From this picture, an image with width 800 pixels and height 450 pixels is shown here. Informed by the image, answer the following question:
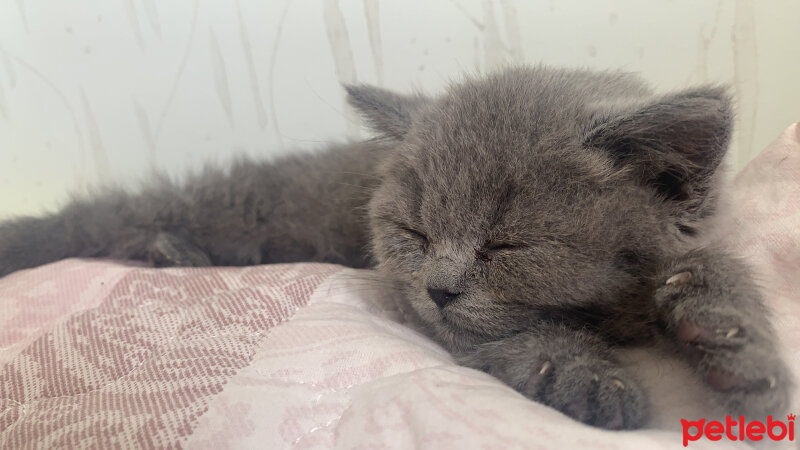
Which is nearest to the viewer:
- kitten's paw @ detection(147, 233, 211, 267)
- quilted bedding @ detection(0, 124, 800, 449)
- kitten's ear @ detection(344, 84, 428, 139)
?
quilted bedding @ detection(0, 124, 800, 449)

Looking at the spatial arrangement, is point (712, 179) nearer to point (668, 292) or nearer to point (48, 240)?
point (668, 292)

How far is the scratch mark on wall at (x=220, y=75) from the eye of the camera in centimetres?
165

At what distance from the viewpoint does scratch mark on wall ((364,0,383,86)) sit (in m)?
1.59

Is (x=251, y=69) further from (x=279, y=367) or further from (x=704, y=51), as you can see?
(x=704, y=51)

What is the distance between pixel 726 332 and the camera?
0.60 meters

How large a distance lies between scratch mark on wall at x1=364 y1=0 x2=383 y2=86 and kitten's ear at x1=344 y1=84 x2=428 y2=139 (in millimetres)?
580

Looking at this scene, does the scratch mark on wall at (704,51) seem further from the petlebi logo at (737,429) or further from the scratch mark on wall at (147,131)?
the scratch mark on wall at (147,131)

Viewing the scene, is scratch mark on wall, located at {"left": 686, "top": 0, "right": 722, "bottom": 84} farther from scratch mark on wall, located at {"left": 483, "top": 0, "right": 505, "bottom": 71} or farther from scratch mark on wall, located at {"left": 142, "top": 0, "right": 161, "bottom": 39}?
scratch mark on wall, located at {"left": 142, "top": 0, "right": 161, "bottom": 39}

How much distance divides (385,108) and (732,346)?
2.33 ft

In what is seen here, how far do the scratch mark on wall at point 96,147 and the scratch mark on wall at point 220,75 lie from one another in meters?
0.44

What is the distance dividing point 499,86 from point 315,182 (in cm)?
58

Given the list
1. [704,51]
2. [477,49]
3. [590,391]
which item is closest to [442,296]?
[590,391]

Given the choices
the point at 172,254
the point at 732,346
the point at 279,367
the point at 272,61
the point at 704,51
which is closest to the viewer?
the point at 732,346

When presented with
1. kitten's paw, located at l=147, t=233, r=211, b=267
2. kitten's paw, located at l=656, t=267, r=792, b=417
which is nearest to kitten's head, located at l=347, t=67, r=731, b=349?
kitten's paw, located at l=656, t=267, r=792, b=417
